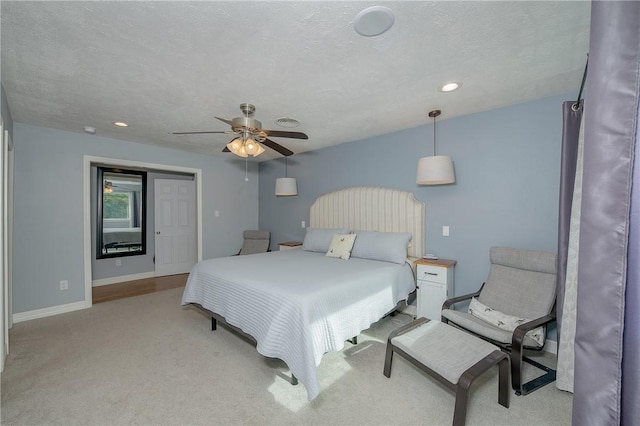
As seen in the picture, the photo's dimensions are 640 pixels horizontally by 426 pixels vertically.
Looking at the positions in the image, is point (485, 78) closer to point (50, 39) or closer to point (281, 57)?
point (281, 57)

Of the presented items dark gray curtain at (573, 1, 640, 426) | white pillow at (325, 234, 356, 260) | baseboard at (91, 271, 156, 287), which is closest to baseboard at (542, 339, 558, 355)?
white pillow at (325, 234, 356, 260)

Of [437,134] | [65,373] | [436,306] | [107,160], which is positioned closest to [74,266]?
[107,160]

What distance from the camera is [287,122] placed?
3211mm

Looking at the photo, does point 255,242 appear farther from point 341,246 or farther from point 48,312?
point 48,312

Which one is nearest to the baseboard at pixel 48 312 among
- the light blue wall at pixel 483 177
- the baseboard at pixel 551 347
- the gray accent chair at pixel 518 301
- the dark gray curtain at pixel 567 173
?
the light blue wall at pixel 483 177

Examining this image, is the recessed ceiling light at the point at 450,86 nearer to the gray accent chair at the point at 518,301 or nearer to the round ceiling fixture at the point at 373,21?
the round ceiling fixture at the point at 373,21

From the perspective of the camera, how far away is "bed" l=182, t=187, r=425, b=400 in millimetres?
1985

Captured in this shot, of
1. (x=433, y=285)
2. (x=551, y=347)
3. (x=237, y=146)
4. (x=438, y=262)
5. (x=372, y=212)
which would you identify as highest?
(x=237, y=146)

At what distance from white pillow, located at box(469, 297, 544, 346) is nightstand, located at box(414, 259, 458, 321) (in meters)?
0.37

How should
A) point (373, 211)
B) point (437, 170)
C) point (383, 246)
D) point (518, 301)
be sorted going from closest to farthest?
point (518, 301), point (437, 170), point (383, 246), point (373, 211)

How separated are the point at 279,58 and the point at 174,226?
5.05m

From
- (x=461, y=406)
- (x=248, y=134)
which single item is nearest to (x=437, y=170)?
(x=248, y=134)

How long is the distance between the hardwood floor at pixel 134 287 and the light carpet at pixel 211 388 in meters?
1.36

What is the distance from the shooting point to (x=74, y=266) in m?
3.71
